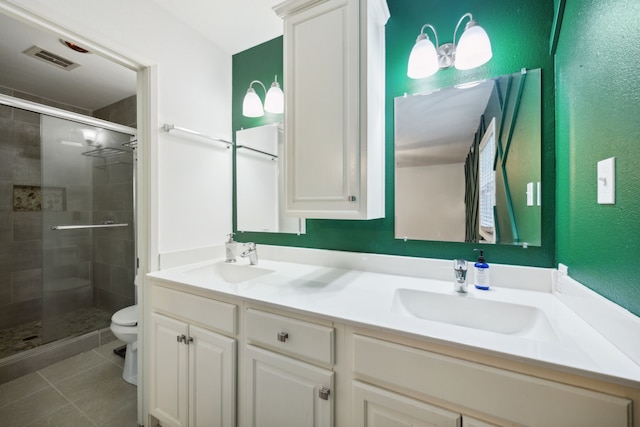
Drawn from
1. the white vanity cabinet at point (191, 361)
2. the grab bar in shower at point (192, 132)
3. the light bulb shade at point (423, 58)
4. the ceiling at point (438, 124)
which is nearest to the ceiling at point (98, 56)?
the grab bar in shower at point (192, 132)

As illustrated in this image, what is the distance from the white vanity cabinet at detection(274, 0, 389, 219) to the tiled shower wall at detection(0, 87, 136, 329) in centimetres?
209

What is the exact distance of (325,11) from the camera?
4.02 feet

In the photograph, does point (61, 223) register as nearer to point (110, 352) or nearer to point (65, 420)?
point (110, 352)

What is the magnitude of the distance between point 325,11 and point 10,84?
292 centimetres

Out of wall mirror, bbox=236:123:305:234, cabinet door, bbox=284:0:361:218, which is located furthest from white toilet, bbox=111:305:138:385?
cabinet door, bbox=284:0:361:218

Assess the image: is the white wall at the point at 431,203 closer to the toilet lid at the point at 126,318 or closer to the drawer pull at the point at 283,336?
the drawer pull at the point at 283,336

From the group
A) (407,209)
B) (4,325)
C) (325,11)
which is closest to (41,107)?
(4,325)

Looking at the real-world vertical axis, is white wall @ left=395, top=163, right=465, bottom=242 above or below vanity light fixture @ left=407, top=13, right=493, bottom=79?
below

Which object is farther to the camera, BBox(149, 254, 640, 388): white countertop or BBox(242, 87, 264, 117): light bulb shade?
BBox(242, 87, 264, 117): light bulb shade

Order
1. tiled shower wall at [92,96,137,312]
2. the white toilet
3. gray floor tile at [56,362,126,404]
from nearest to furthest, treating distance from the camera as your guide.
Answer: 1. gray floor tile at [56,362,126,404]
2. the white toilet
3. tiled shower wall at [92,96,137,312]

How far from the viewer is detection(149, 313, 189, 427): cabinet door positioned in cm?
127

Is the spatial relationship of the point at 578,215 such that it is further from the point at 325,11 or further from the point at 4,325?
the point at 4,325

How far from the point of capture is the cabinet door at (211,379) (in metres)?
1.12

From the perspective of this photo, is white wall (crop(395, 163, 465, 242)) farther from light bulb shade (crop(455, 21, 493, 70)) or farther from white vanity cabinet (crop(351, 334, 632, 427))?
white vanity cabinet (crop(351, 334, 632, 427))
